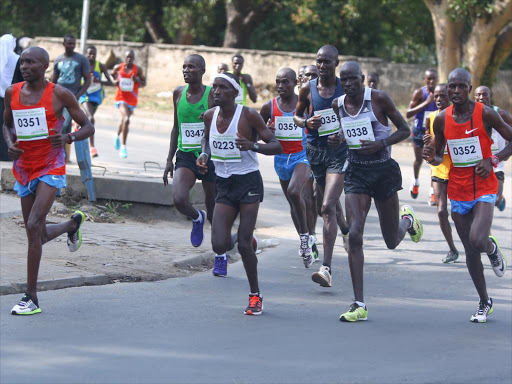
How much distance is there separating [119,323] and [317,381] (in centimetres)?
190

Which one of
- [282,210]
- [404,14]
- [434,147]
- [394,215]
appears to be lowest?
[282,210]

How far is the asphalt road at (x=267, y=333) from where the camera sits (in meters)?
6.45

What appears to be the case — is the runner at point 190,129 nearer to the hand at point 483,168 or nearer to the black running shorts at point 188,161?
the black running shorts at point 188,161

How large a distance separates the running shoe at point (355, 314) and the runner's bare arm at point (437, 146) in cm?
131

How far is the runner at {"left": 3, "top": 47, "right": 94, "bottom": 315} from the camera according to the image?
25.4 ft

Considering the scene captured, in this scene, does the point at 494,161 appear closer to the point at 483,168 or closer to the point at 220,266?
the point at 483,168

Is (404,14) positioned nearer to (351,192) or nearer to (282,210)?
(282,210)

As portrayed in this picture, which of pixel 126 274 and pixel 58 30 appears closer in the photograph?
pixel 126 274

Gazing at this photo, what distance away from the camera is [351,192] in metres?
8.44

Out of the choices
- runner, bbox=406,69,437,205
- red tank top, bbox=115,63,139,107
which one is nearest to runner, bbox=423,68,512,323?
runner, bbox=406,69,437,205

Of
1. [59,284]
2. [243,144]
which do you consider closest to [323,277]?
[243,144]

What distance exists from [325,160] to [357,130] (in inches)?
57.2

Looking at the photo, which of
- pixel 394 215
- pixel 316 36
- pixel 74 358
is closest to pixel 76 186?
pixel 394 215

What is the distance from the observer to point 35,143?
310 inches
